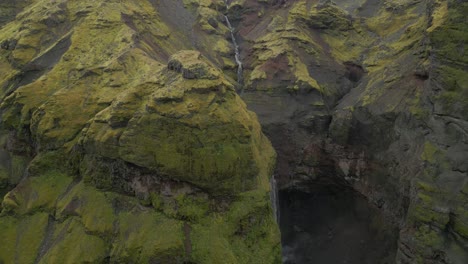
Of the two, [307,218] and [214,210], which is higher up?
[214,210]

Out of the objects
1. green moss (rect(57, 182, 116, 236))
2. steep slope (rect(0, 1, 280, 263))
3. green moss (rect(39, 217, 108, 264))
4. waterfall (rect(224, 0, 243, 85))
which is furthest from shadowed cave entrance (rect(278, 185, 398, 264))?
green moss (rect(39, 217, 108, 264))

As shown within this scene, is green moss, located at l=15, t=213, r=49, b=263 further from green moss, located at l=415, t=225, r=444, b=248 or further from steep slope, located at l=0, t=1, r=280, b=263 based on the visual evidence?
green moss, located at l=415, t=225, r=444, b=248

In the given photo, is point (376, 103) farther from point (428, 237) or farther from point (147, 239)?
point (147, 239)

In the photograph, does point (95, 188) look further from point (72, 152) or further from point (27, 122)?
point (27, 122)

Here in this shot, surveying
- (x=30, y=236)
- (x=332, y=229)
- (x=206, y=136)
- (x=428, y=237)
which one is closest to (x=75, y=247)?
(x=30, y=236)

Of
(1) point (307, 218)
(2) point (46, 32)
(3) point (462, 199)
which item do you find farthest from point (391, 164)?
(2) point (46, 32)

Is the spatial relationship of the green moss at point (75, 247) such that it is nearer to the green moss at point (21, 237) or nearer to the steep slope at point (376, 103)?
the green moss at point (21, 237)
